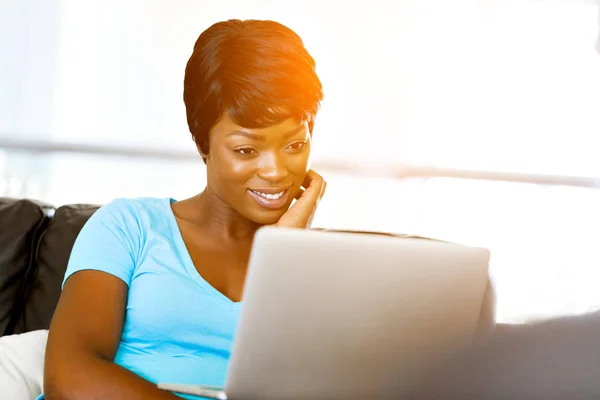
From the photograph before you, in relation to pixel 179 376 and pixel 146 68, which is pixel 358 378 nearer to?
pixel 179 376

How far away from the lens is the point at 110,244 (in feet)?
4.17

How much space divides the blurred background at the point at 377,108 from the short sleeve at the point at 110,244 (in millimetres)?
1678

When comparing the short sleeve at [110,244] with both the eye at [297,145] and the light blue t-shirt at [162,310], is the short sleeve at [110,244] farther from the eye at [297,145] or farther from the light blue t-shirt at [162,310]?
the eye at [297,145]

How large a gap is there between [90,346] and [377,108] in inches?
80.9

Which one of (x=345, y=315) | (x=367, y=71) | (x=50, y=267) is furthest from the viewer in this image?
(x=367, y=71)

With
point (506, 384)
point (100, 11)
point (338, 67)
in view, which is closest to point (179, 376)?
point (506, 384)

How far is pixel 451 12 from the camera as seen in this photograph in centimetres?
297

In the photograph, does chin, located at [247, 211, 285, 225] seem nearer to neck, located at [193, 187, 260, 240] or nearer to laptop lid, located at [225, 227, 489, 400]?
neck, located at [193, 187, 260, 240]

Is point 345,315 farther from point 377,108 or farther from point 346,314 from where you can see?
point 377,108

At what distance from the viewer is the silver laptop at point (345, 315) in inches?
30.0

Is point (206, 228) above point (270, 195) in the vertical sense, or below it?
below

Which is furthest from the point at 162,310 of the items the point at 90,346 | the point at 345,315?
the point at 345,315

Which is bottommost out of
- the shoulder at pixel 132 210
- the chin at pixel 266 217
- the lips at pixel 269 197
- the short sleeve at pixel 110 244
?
the short sleeve at pixel 110 244

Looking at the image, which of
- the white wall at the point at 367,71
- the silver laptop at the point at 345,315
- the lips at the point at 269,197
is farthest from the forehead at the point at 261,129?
the white wall at the point at 367,71
